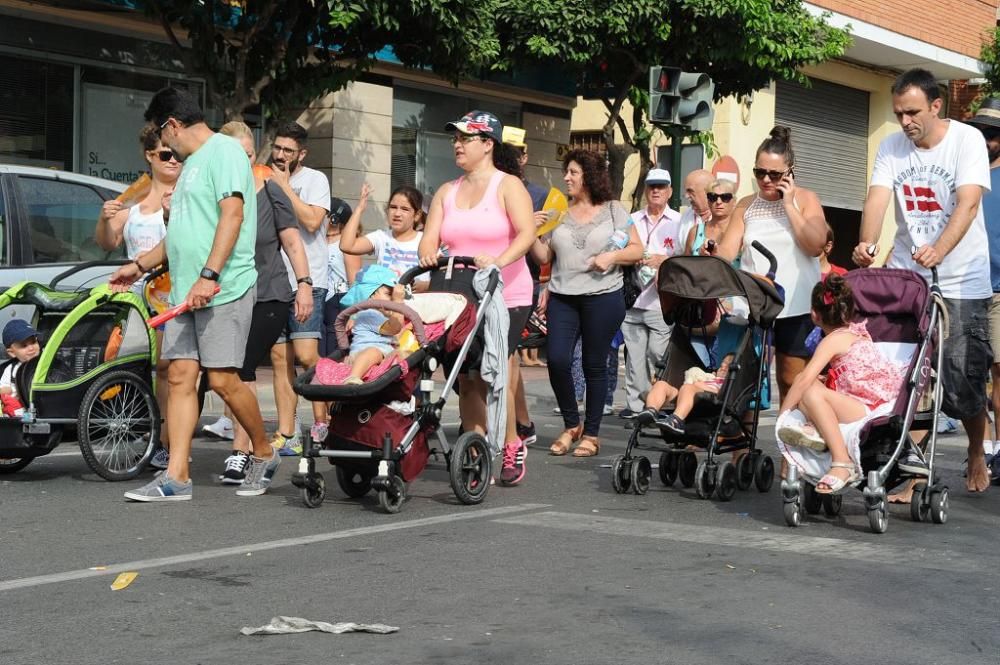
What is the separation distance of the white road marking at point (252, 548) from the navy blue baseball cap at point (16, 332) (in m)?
2.36

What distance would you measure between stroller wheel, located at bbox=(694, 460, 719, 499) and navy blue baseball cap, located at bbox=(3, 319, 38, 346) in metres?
3.59

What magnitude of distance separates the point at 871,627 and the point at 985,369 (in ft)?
10.5

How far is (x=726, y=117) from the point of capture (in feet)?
88.0

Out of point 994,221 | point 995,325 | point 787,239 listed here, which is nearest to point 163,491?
point 787,239

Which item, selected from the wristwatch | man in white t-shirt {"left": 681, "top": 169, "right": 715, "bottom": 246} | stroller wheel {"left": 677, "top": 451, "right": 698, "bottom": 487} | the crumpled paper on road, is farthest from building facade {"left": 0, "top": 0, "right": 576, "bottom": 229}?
the crumpled paper on road

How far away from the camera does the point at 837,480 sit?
6.72 m

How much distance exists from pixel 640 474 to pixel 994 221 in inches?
119

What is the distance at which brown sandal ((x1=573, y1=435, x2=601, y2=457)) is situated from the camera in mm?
9695

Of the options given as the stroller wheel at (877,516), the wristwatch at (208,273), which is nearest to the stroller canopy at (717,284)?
the stroller wheel at (877,516)

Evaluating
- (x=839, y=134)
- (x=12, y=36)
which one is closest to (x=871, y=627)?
(x=12, y=36)

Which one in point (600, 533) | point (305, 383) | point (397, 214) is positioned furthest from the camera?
point (397, 214)

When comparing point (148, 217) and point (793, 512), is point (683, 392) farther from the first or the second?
point (148, 217)

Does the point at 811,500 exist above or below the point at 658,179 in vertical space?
below

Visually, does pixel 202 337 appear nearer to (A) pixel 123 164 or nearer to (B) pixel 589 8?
(A) pixel 123 164
